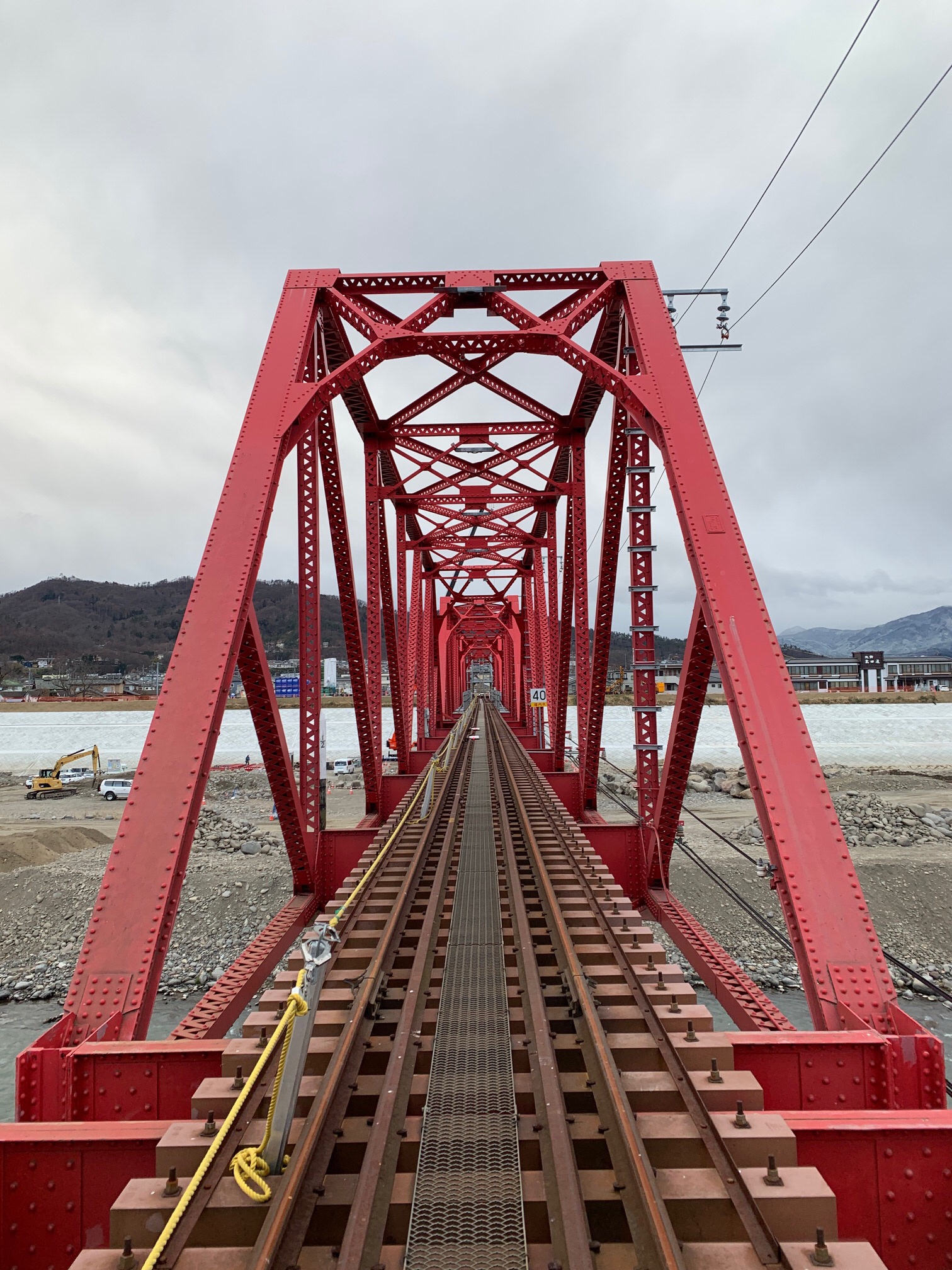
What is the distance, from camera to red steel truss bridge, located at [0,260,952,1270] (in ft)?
8.60

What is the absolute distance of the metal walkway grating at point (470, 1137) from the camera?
8.04ft

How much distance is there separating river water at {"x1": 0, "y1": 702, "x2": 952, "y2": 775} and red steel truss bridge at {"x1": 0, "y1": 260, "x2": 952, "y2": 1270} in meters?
39.2

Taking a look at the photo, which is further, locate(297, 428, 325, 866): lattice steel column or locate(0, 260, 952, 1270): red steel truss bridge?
locate(297, 428, 325, 866): lattice steel column

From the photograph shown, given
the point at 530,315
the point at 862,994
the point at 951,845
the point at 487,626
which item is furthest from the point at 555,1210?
the point at 487,626

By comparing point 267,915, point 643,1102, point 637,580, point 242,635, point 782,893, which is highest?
point 637,580

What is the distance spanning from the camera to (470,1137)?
3.06 m

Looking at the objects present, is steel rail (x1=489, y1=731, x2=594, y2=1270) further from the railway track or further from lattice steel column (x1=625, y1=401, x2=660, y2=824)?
lattice steel column (x1=625, y1=401, x2=660, y2=824)

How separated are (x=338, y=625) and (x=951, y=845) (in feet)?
475

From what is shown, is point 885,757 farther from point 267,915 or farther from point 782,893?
point 782,893

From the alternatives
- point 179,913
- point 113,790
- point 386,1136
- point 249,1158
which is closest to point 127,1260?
point 249,1158

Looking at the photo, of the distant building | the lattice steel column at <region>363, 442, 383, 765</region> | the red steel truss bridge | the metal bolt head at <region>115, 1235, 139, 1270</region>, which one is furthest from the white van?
the distant building

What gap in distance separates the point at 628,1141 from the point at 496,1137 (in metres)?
0.59

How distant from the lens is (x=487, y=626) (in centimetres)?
5609

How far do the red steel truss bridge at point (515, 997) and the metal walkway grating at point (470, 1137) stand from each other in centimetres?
2
